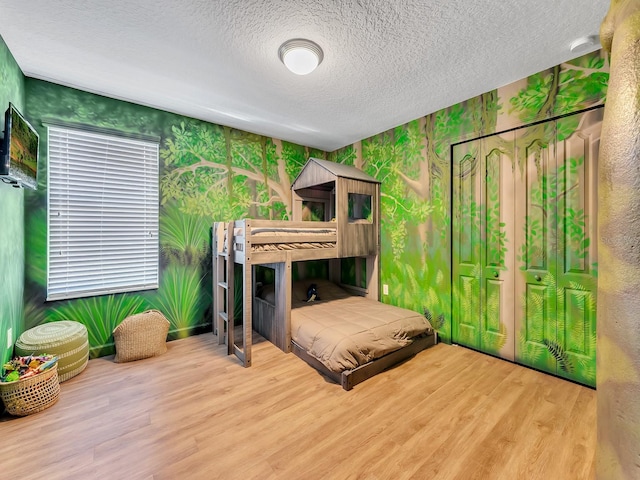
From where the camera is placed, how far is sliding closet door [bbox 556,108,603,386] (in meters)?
1.98

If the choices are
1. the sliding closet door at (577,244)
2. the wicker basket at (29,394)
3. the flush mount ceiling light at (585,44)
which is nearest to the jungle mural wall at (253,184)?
the flush mount ceiling light at (585,44)

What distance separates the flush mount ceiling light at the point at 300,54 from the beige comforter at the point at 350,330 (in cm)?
205

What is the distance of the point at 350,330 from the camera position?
2.31 m

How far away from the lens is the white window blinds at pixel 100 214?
2.35 m

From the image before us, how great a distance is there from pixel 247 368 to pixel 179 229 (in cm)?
161

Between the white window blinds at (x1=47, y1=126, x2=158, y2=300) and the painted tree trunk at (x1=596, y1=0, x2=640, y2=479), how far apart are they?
3.17m

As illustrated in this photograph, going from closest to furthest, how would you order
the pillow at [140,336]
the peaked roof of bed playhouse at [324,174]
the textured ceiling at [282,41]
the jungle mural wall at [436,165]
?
1. the textured ceiling at [282,41]
2. the jungle mural wall at [436,165]
3. the pillow at [140,336]
4. the peaked roof of bed playhouse at [324,174]

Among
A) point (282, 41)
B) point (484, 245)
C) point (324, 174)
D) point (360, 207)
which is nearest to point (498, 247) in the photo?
point (484, 245)

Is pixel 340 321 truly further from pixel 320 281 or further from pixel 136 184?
pixel 136 184

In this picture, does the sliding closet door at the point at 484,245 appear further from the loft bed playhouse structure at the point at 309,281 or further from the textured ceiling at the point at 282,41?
the textured ceiling at the point at 282,41

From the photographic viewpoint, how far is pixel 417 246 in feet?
10.0

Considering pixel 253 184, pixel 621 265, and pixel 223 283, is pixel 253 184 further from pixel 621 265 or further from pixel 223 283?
pixel 621 265

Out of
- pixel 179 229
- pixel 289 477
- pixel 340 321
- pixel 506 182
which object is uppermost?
pixel 506 182

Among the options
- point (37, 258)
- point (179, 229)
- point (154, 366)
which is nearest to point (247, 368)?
point (154, 366)
